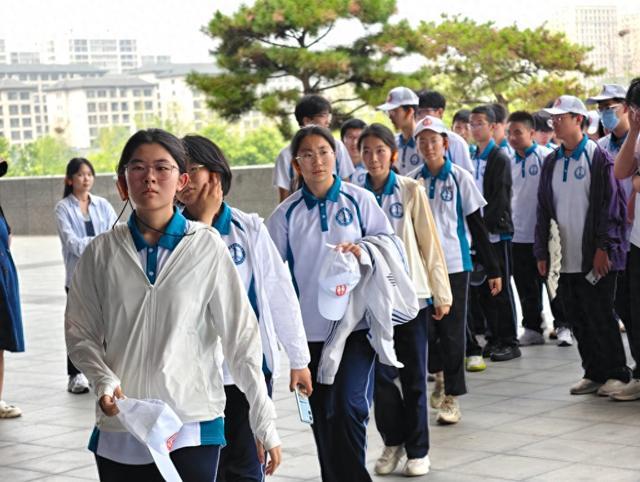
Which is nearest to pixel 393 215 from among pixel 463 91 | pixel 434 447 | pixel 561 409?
pixel 434 447

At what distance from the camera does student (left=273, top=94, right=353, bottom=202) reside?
25.5ft

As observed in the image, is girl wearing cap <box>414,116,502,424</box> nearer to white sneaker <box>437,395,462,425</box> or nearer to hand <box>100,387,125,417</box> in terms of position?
white sneaker <box>437,395,462,425</box>

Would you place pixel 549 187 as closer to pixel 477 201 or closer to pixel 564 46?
pixel 477 201

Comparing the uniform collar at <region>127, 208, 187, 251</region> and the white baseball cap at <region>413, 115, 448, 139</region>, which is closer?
the uniform collar at <region>127, 208, 187, 251</region>

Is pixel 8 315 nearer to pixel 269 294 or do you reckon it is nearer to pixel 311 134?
pixel 311 134

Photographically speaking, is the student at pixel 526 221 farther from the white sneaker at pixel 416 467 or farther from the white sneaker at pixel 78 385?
the white sneaker at pixel 416 467

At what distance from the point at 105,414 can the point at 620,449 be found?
11.5 feet

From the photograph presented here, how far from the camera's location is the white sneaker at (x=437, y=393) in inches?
293

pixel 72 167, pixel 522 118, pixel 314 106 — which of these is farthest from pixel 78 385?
pixel 522 118

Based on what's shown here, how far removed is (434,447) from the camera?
646 centimetres

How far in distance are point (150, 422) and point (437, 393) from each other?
4378 millimetres

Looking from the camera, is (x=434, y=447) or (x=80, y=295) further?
(x=434, y=447)

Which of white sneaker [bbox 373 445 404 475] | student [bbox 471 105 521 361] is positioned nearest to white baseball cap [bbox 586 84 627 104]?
student [bbox 471 105 521 361]

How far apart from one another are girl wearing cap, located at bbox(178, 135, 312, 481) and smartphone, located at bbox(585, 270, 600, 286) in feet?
11.8
